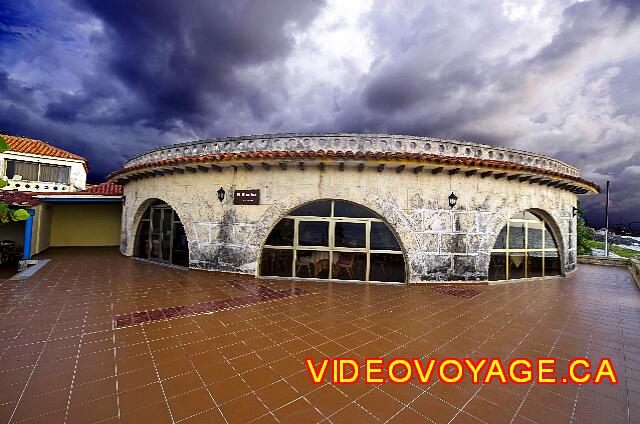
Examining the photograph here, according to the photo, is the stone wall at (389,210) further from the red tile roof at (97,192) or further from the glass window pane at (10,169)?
the glass window pane at (10,169)

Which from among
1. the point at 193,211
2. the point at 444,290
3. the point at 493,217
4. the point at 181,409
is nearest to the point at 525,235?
the point at 493,217

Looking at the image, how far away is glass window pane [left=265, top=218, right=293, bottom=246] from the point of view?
8.14 metres

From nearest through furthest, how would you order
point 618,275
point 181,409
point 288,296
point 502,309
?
point 181,409 → point 502,309 → point 288,296 → point 618,275

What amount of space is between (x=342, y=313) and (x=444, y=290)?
11.2 feet

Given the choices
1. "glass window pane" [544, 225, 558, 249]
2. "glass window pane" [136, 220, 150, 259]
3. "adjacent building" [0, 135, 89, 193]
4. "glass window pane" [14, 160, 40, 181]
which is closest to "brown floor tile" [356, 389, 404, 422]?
"glass window pane" [544, 225, 558, 249]

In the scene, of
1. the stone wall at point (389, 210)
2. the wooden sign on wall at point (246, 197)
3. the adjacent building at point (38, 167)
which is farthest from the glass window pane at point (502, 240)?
the adjacent building at point (38, 167)

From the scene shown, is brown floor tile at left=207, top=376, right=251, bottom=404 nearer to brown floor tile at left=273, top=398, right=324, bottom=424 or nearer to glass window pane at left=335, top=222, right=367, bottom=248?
brown floor tile at left=273, top=398, right=324, bottom=424

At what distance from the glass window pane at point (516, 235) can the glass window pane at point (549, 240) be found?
169 cm

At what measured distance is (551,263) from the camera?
9.81 meters

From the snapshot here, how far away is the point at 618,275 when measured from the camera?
1041 cm

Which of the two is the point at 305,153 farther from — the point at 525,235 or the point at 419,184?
the point at 525,235

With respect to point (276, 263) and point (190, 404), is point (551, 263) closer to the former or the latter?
point (276, 263)

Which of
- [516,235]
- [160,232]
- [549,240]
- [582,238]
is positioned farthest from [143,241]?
[582,238]

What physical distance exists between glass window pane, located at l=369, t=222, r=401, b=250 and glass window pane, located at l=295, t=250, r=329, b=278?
143 cm
